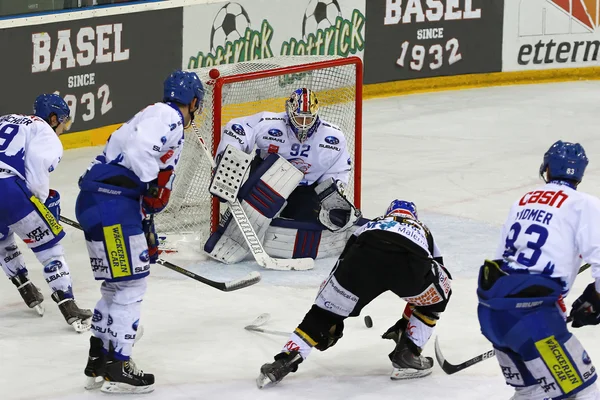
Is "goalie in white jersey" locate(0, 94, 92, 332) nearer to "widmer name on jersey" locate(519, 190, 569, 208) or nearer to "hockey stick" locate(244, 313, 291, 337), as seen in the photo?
"hockey stick" locate(244, 313, 291, 337)

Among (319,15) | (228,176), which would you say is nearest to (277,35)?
(319,15)

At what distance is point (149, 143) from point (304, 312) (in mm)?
1581

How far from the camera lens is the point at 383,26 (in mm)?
11125

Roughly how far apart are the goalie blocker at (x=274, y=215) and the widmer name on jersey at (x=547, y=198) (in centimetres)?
266

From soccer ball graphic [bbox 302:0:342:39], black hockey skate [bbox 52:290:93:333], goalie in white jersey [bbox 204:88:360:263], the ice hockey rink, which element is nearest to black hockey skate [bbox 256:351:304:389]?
the ice hockey rink

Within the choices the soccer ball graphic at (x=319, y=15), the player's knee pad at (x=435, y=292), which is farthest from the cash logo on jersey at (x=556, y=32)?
the player's knee pad at (x=435, y=292)

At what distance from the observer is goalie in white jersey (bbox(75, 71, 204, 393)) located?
4.54 metres

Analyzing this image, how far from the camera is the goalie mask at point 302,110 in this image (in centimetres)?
659

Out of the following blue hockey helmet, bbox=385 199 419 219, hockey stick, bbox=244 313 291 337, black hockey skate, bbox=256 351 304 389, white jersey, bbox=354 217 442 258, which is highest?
blue hockey helmet, bbox=385 199 419 219

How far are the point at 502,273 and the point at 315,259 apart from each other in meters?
2.81

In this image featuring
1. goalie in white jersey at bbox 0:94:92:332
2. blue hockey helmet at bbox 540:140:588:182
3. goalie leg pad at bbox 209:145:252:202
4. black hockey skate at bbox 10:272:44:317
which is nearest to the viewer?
blue hockey helmet at bbox 540:140:588:182

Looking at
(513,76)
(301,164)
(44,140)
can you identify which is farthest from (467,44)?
(44,140)

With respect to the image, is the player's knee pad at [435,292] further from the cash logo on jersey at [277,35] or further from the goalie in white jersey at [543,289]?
the cash logo on jersey at [277,35]

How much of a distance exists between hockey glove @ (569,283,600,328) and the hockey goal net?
3121 millimetres
